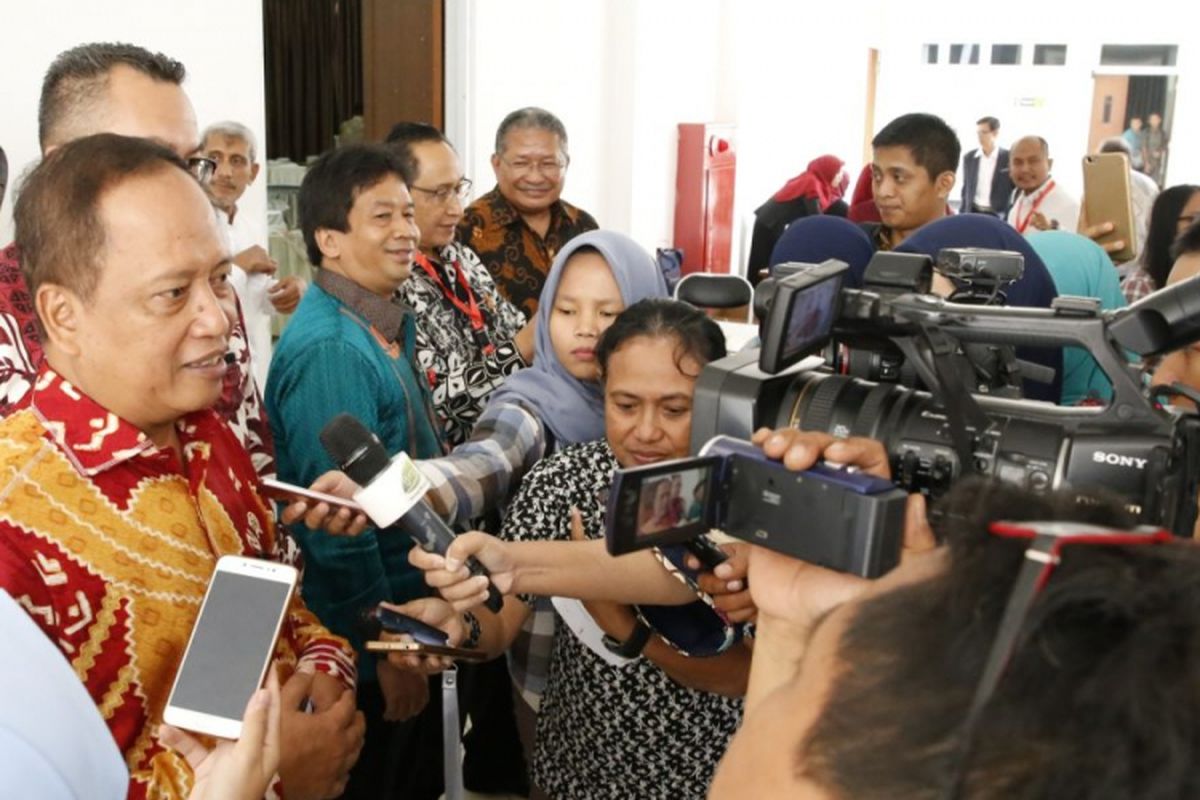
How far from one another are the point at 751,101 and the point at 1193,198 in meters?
5.18

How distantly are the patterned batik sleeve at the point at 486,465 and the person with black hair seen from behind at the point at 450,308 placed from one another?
350 mm

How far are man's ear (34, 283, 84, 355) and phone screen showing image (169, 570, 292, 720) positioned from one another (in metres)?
0.28

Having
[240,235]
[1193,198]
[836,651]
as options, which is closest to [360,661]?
[836,651]

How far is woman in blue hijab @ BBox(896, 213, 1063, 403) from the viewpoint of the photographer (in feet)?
6.29

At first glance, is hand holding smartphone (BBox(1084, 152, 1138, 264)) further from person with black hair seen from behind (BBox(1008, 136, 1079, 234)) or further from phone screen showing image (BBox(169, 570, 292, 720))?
phone screen showing image (BBox(169, 570, 292, 720))

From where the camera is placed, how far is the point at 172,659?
1.09 m

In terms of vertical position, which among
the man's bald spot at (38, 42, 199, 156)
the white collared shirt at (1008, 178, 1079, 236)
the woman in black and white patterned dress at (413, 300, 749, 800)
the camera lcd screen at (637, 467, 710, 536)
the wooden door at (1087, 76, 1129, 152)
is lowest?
the woman in black and white patterned dress at (413, 300, 749, 800)

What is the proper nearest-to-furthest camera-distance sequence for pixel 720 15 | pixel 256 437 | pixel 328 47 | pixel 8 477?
pixel 8 477, pixel 256 437, pixel 328 47, pixel 720 15

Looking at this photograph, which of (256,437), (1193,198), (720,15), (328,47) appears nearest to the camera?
(256,437)

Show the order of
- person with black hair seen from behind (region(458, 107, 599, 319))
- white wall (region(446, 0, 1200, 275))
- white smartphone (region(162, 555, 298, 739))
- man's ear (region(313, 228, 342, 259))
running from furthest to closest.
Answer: white wall (region(446, 0, 1200, 275)) < person with black hair seen from behind (region(458, 107, 599, 319)) < man's ear (region(313, 228, 342, 259)) < white smartphone (region(162, 555, 298, 739))

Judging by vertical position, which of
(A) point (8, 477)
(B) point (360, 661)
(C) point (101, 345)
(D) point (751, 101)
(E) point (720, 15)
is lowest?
(B) point (360, 661)

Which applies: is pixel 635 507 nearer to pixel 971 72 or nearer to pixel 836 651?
pixel 836 651

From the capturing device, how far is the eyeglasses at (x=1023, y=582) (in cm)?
47

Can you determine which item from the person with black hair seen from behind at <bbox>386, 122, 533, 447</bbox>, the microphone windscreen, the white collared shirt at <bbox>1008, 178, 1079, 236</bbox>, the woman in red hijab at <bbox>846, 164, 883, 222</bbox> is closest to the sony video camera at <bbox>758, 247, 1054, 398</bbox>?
the microphone windscreen
